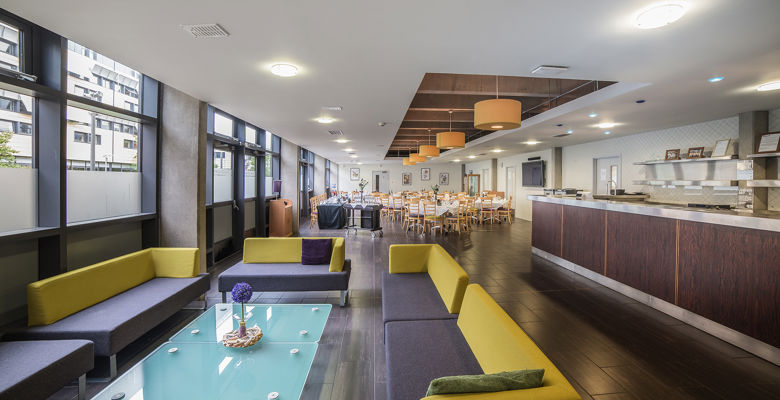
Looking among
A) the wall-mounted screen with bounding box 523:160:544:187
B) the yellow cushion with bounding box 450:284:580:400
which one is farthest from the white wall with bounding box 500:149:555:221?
the yellow cushion with bounding box 450:284:580:400

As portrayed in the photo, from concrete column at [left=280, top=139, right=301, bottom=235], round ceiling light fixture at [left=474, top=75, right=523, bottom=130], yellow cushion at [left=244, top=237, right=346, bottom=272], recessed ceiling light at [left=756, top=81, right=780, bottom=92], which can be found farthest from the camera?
concrete column at [left=280, top=139, right=301, bottom=235]

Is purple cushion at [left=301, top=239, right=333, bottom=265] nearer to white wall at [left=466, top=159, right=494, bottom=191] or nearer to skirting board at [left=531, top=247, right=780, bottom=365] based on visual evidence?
skirting board at [left=531, top=247, right=780, bottom=365]

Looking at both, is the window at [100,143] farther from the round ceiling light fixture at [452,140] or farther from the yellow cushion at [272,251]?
the round ceiling light fixture at [452,140]

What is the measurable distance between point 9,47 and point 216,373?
3.11m

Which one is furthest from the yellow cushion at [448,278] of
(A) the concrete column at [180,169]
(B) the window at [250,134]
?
(B) the window at [250,134]

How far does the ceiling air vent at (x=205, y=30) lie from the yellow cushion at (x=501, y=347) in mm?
2647

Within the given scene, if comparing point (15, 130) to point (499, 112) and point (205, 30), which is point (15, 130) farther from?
point (499, 112)

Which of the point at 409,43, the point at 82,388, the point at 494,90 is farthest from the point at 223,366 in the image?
the point at 494,90

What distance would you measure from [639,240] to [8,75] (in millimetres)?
6313

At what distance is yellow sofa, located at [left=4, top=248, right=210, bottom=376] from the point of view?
228 cm

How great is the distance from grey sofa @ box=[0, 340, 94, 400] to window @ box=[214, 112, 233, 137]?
415cm

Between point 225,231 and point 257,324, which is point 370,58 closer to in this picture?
point 257,324

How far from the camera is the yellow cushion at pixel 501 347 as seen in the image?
1104 millimetres

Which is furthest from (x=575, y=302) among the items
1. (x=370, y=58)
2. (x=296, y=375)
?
(x=370, y=58)
